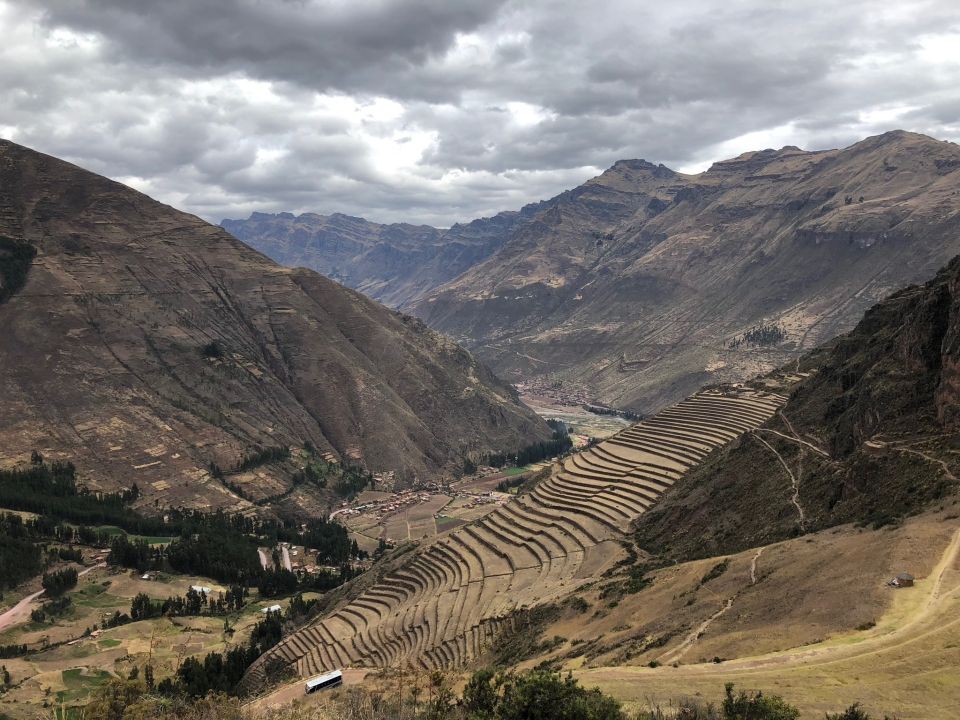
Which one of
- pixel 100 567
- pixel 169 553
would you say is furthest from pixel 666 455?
pixel 100 567

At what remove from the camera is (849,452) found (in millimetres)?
48688

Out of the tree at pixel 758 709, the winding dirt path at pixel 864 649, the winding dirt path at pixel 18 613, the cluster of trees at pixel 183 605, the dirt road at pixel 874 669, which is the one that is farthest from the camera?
the cluster of trees at pixel 183 605

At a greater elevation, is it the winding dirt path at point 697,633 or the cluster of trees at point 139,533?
the winding dirt path at point 697,633

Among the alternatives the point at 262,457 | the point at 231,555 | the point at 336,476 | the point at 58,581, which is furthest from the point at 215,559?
the point at 336,476

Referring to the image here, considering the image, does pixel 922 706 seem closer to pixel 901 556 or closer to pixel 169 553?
pixel 901 556

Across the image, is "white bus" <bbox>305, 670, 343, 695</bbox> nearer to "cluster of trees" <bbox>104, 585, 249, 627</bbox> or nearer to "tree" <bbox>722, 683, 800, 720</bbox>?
"tree" <bbox>722, 683, 800, 720</bbox>

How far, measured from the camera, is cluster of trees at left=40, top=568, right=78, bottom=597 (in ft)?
268

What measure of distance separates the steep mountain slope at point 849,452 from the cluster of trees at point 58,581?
71.4 m

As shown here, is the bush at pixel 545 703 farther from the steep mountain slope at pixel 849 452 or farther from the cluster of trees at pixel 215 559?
the cluster of trees at pixel 215 559

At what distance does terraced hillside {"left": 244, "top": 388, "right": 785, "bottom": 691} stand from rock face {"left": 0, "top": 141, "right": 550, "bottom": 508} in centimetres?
6268

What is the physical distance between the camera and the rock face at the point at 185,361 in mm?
123312

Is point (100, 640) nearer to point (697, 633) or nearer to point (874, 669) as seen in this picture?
point (697, 633)

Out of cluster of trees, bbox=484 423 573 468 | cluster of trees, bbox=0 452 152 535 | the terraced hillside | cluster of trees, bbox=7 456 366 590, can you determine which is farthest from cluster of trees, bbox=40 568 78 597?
cluster of trees, bbox=484 423 573 468

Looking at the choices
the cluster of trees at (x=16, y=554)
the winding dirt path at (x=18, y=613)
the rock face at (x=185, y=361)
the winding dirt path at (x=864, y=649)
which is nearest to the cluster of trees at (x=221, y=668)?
the winding dirt path at (x=18, y=613)
